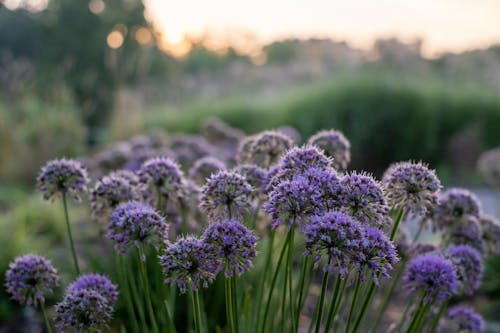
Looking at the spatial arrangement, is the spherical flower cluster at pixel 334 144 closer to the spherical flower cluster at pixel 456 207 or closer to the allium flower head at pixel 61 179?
the spherical flower cluster at pixel 456 207

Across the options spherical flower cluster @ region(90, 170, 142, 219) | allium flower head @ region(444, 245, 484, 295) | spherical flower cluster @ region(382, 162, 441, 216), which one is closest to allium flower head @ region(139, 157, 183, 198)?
spherical flower cluster @ region(90, 170, 142, 219)

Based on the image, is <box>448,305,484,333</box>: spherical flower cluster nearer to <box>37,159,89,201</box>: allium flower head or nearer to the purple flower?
the purple flower

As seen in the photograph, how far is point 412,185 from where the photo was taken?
1798 millimetres

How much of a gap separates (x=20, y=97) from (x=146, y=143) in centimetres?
854

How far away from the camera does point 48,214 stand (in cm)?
639

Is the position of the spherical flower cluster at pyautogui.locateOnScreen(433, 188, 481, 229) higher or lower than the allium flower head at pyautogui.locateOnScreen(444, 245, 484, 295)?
higher

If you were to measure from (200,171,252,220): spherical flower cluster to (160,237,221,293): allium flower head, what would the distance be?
250 mm

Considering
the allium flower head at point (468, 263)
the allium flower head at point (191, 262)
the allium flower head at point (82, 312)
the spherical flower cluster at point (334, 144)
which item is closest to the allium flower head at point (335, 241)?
the allium flower head at point (191, 262)

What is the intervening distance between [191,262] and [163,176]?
2.58 ft

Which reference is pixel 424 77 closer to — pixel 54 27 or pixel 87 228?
pixel 87 228

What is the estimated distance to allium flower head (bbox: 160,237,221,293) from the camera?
1.49 meters

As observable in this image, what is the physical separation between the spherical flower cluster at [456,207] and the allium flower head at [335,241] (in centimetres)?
112

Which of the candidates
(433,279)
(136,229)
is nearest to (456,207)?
(433,279)

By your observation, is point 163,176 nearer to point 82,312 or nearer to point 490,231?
point 82,312
